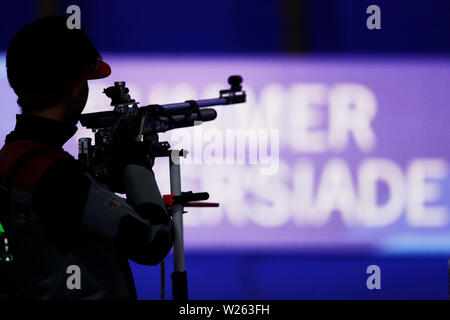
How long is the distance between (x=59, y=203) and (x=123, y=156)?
27cm

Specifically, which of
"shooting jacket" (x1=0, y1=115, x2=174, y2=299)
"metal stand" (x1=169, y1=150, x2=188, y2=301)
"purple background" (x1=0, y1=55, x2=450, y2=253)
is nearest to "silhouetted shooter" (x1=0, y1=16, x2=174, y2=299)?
"shooting jacket" (x1=0, y1=115, x2=174, y2=299)

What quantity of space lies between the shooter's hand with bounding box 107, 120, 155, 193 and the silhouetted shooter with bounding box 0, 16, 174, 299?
0.32 feet

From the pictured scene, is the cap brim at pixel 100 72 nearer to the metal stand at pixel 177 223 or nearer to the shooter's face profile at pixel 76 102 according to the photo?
the shooter's face profile at pixel 76 102

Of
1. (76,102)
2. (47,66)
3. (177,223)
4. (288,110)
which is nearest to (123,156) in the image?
(76,102)

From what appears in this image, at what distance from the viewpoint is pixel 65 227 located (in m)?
1.25

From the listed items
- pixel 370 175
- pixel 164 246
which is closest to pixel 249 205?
pixel 370 175

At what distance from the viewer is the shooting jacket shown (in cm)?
123

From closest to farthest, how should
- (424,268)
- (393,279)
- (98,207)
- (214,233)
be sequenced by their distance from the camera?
(98,207) → (393,279) → (424,268) → (214,233)

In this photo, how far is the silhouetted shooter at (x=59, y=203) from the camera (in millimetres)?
1238

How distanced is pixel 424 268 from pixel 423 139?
1004mm

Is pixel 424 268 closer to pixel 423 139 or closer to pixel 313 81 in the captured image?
pixel 423 139

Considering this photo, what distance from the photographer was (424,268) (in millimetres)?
4184

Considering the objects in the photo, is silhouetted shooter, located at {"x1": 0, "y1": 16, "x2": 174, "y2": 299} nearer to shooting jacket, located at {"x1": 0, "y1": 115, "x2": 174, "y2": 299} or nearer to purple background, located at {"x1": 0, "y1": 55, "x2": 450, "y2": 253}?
shooting jacket, located at {"x1": 0, "y1": 115, "x2": 174, "y2": 299}

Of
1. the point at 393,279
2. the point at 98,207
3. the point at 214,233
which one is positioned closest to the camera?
the point at 98,207
